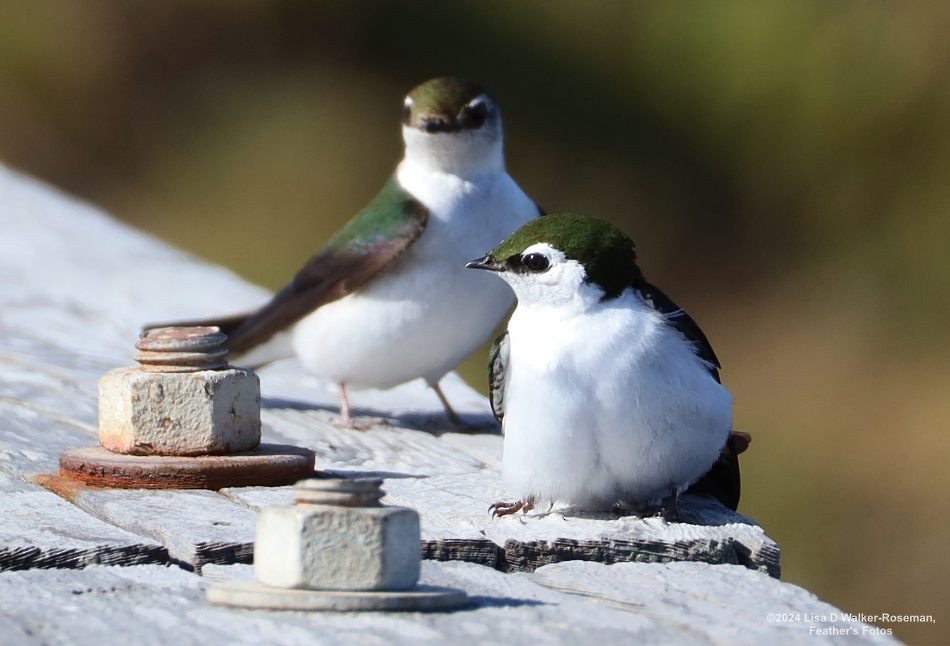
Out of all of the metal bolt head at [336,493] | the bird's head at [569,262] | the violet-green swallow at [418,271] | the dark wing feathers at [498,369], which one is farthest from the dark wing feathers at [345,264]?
the metal bolt head at [336,493]

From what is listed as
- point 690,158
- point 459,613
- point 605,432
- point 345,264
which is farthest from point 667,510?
point 690,158

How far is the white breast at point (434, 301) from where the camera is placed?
17.0 ft

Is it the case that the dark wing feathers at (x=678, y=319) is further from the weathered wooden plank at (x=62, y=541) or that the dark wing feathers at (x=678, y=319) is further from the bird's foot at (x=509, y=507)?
the weathered wooden plank at (x=62, y=541)

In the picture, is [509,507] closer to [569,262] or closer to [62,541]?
[569,262]

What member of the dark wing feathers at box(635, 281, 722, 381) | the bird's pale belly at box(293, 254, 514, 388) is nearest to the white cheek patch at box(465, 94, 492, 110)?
the bird's pale belly at box(293, 254, 514, 388)

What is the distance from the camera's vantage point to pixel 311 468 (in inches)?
145

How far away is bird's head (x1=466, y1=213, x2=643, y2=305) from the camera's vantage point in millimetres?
3480

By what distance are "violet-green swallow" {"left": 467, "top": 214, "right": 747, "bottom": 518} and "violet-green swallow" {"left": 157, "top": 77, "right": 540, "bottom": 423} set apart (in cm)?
155

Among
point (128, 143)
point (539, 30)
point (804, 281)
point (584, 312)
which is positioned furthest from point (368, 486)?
point (128, 143)

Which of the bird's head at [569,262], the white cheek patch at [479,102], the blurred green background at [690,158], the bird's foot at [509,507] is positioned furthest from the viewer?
the blurred green background at [690,158]

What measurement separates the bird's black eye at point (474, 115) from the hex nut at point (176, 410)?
203 cm

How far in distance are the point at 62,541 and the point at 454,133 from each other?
285 centimetres

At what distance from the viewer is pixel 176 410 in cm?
355

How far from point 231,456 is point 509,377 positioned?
638 millimetres
